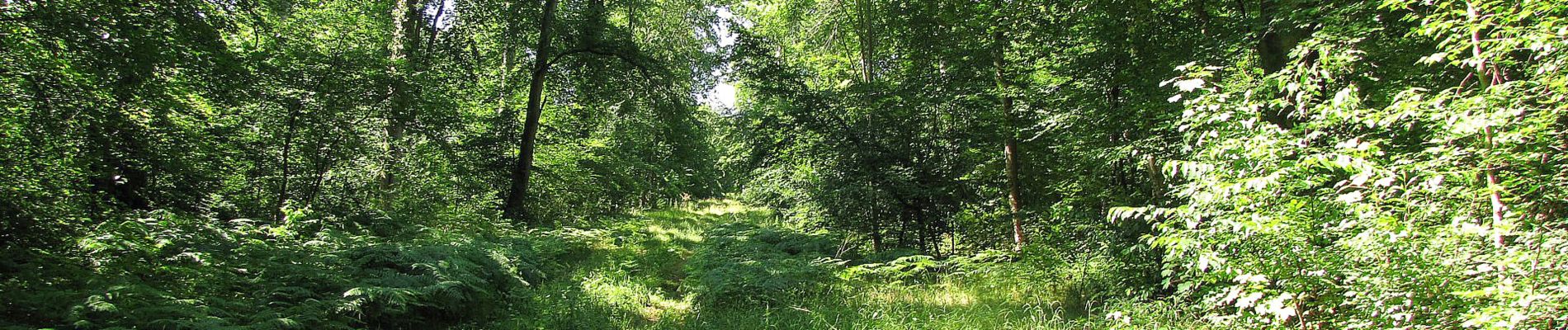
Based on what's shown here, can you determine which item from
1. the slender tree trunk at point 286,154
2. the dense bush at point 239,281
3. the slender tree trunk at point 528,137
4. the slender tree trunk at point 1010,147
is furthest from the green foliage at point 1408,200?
the slender tree trunk at point 528,137

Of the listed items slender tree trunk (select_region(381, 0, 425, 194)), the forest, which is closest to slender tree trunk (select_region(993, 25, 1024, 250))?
the forest

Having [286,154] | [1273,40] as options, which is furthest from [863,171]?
[286,154]

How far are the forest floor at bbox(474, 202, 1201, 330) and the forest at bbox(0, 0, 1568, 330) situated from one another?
6 centimetres

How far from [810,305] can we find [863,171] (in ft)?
10.9

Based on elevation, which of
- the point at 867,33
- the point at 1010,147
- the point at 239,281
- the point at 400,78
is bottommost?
the point at 239,281

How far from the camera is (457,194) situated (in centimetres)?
1503

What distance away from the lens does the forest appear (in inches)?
122

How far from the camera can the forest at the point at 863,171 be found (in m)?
3.11

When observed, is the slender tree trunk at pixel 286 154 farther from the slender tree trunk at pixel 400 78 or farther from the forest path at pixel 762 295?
the forest path at pixel 762 295

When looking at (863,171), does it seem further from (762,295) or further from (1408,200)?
(1408,200)

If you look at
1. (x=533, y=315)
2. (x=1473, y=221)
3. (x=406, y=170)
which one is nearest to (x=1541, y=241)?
(x=1473, y=221)

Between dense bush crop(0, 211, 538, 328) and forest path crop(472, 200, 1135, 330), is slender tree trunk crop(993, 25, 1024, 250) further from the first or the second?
dense bush crop(0, 211, 538, 328)

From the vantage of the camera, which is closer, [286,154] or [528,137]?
[286,154]

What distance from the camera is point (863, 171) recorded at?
962 centimetres
